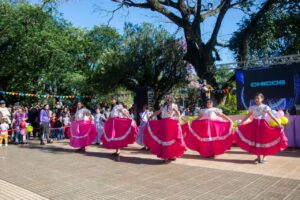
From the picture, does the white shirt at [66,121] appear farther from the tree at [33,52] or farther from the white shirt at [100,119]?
the tree at [33,52]

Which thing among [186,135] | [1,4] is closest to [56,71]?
[1,4]

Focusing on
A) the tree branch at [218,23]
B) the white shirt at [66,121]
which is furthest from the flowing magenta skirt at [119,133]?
the tree branch at [218,23]

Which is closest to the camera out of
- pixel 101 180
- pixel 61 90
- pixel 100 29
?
pixel 101 180

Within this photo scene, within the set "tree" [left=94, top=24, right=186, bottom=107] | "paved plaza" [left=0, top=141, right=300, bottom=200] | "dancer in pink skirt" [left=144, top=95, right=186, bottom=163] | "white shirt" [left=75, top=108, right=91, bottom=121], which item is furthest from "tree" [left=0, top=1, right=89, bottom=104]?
"dancer in pink skirt" [left=144, top=95, right=186, bottom=163]

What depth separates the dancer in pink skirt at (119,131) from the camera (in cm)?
1067

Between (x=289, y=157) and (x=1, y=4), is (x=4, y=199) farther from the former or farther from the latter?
(x=1, y=4)

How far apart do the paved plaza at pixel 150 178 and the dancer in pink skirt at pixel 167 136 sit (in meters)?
0.30

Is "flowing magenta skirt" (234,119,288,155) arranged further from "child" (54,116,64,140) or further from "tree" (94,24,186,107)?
"tree" (94,24,186,107)

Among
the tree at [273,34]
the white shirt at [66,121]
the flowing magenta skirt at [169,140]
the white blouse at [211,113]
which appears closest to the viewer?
the flowing magenta skirt at [169,140]

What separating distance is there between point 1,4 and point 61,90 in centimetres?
1031

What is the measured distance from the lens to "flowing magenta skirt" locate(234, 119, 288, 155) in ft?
28.8

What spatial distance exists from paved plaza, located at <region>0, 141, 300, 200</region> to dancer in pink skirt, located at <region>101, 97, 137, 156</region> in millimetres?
467

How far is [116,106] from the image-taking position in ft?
35.8

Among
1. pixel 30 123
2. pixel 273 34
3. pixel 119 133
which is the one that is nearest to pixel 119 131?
pixel 119 133
